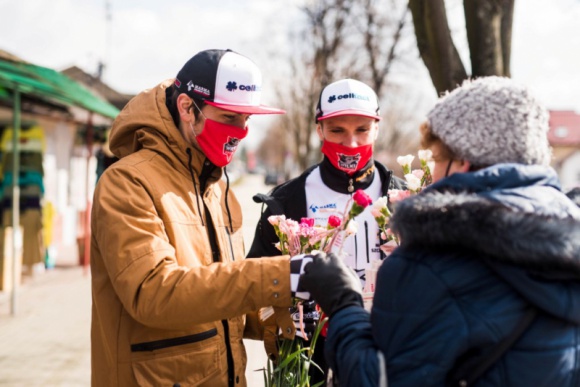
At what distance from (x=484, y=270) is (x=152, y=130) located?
56.6 inches

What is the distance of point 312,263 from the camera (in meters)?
2.16

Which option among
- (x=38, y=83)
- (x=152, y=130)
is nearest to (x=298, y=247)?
(x=152, y=130)

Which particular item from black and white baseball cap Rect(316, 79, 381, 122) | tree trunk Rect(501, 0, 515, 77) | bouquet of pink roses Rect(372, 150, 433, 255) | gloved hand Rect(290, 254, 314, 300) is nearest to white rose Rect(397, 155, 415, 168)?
bouquet of pink roses Rect(372, 150, 433, 255)

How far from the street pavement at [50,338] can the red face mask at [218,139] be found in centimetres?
238

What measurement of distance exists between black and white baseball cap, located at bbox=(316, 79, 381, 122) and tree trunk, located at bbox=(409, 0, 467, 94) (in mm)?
2111

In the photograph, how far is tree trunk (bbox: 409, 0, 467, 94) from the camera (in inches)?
214

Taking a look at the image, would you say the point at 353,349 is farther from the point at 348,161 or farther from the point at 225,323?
the point at 348,161

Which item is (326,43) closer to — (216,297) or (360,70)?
(360,70)

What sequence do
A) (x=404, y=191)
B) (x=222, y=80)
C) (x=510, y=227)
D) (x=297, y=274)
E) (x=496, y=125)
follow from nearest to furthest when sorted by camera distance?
(x=510, y=227), (x=496, y=125), (x=297, y=274), (x=222, y=80), (x=404, y=191)

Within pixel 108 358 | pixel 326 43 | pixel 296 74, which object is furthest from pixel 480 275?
pixel 296 74

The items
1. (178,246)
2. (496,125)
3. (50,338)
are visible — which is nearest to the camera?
(496,125)

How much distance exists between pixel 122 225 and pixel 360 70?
1748 cm

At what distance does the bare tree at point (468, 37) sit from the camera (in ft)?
17.8

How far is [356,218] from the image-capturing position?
341 cm
